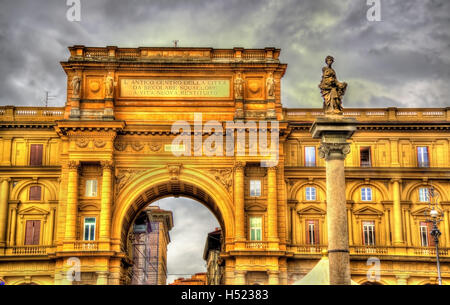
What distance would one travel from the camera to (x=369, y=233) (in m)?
58.1

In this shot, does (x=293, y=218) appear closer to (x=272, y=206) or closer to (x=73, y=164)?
(x=272, y=206)

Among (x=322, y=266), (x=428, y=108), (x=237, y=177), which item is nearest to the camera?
(x=322, y=266)

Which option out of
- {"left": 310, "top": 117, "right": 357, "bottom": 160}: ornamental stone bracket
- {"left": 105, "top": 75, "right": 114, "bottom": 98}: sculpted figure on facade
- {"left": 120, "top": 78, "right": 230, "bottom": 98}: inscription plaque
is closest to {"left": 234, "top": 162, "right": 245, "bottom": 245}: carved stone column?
{"left": 120, "top": 78, "right": 230, "bottom": 98}: inscription plaque

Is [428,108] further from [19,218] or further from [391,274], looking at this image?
[19,218]

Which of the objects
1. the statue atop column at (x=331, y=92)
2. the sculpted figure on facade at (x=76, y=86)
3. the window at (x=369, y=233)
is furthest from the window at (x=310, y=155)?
the statue atop column at (x=331, y=92)

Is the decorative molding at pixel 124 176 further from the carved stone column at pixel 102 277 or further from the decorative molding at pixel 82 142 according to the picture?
the carved stone column at pixel 102 277

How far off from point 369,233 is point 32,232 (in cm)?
2897

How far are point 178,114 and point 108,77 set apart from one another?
6.81m

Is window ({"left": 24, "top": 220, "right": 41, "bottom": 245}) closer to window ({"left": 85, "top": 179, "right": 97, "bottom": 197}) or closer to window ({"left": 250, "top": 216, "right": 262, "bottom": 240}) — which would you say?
window ({"left": 85, "top": 179, "right": 97, "bottom": 197})

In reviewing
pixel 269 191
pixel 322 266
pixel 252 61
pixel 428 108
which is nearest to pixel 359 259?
pixel 269 191

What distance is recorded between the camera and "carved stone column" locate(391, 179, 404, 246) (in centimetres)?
5731

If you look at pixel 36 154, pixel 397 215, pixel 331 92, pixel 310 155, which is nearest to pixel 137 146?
pixel 36 154

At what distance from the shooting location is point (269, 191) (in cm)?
5581

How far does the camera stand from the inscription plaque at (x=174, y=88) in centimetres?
5800
